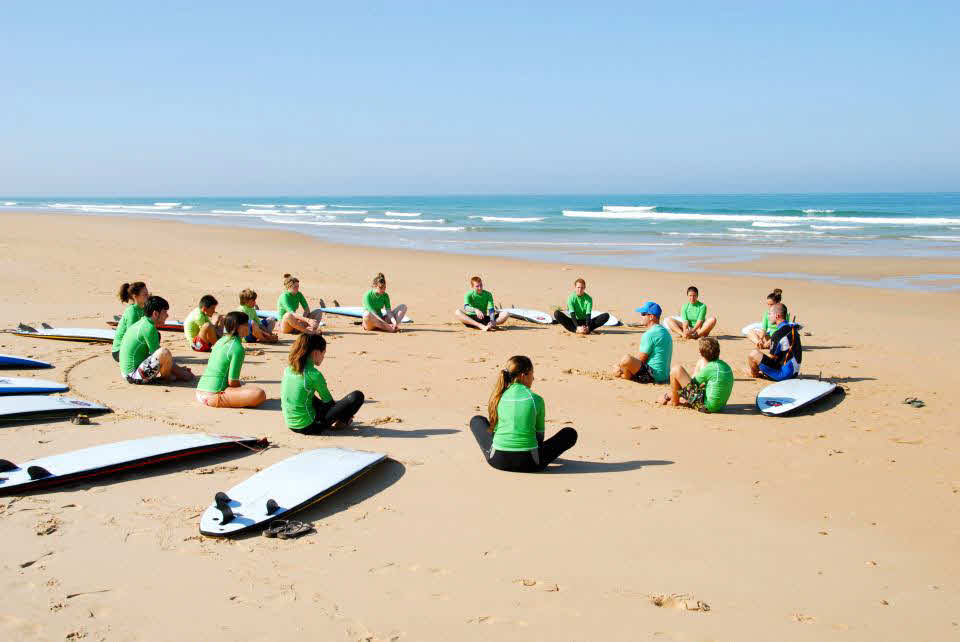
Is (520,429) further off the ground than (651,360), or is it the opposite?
(520,429)

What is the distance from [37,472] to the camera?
535cm

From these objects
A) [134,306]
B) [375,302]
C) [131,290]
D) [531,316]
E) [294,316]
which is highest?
[131,290]

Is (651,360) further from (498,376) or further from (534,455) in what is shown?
(534,455)

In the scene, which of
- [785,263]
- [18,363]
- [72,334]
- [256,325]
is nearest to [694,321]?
[256,325]

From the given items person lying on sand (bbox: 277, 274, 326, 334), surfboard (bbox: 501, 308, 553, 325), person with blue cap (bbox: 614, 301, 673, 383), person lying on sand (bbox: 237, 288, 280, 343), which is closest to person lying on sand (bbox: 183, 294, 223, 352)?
person lying on sand (bbox: 237, 288, 280, 343)

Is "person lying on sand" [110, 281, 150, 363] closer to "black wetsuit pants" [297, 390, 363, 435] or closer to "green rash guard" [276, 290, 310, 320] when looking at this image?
"green rash guard" [276, 290, 310, 320]

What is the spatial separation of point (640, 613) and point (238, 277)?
16860mm

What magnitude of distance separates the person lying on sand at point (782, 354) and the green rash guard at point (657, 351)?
1309 mm

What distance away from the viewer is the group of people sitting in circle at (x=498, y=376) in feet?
19.9

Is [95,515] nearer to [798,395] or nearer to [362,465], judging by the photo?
[362,465]

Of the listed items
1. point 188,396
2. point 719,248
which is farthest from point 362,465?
point 719,248

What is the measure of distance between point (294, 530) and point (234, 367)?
128 inches

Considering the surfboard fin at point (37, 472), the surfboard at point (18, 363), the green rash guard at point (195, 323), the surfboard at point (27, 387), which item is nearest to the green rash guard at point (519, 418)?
the surfboard fin at point (37, 472)

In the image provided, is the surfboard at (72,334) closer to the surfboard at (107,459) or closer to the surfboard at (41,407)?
the surfboard at (41,407)
